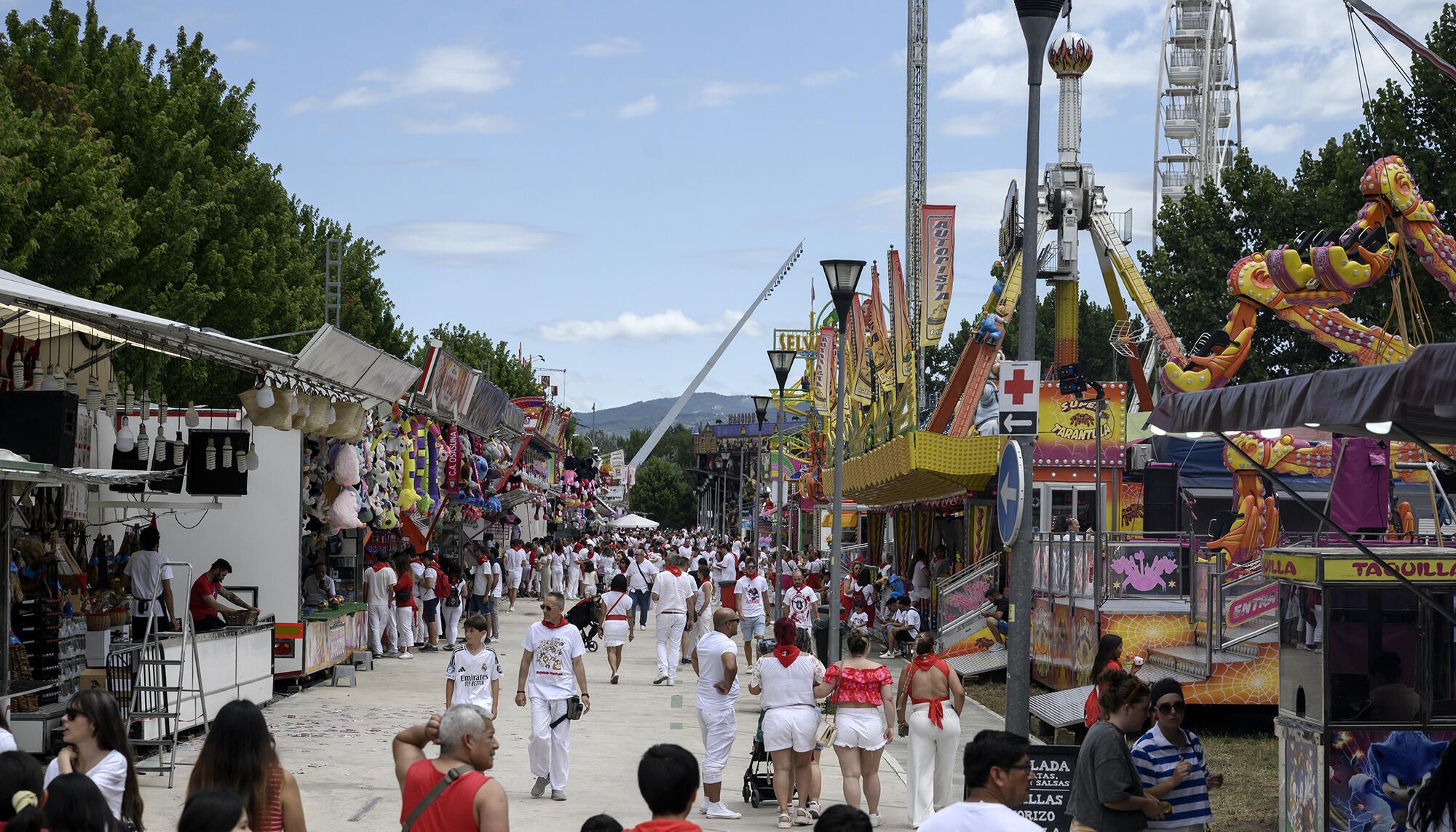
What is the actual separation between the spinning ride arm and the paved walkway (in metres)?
5.07

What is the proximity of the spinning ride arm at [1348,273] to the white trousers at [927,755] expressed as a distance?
18.1ft

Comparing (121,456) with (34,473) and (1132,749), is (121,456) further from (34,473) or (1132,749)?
(1132,749)

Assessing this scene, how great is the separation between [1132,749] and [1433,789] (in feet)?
4.56

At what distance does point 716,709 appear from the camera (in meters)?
12.9

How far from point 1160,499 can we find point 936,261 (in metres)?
6.18

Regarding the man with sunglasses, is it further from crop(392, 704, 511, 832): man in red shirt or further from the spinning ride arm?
the spinning ride arm

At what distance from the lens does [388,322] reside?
49438mm

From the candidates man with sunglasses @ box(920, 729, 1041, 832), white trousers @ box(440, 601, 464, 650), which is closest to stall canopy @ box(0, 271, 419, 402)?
man with sunglasses @ box(920, 729, 1041, 832)

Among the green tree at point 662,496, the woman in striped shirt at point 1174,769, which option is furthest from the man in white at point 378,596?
the green tree at point 662,496

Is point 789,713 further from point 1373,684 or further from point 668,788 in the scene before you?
point 668,788

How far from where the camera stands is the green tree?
6275 inches

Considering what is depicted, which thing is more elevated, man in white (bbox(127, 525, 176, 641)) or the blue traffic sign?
the blue traffic sign

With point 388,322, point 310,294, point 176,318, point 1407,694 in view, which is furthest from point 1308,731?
point 388,322

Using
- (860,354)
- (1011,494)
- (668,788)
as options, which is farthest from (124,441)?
(860,354)
